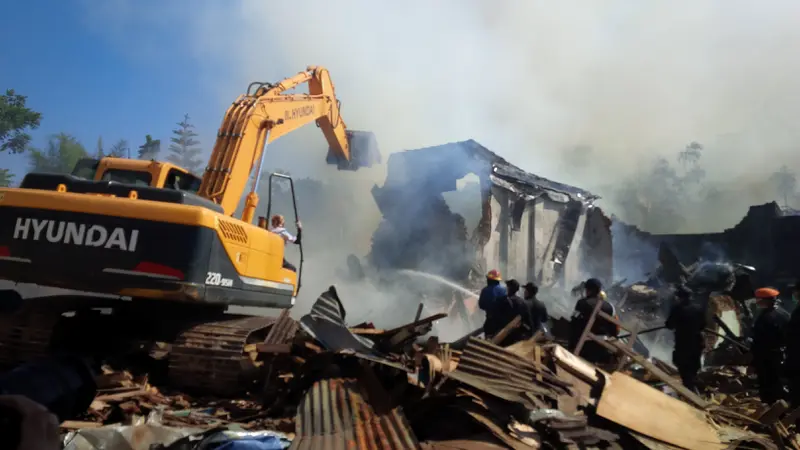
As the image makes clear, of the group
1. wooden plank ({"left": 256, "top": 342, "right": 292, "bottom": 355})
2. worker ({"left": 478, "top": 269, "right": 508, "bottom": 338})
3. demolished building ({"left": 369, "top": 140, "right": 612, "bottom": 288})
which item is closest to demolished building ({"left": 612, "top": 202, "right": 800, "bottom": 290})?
demolished building ({"left": 369, "top": 140, "right": 612, "bottom": 288})

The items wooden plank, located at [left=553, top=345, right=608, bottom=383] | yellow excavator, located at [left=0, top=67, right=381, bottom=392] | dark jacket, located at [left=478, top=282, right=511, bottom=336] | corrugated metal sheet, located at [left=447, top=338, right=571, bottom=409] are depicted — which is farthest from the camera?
dark jacket, located at [left=478, top=282, right=511, bottom=336]

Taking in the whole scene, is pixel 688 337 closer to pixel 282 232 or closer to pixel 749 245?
pixel 282 232

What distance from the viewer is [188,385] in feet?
16.5

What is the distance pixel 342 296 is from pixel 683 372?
8.29 metres

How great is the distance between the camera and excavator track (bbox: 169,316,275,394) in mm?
4965

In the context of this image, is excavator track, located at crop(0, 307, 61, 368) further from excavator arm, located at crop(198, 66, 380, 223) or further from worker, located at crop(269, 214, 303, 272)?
worker, located at crop(269, 214, 303, 272)

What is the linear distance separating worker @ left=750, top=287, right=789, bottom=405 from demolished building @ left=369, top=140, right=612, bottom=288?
7.71 meters

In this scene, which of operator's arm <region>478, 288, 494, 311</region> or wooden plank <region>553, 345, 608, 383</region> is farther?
operator's arm <region>478, 288, 494, 311</region>

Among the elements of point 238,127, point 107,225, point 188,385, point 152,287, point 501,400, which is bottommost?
point 188,385

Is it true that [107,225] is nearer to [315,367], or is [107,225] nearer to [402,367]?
[315,367]

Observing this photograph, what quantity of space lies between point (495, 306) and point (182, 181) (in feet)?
14.5

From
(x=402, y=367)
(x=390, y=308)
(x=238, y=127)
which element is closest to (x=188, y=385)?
(x=402, y=367)

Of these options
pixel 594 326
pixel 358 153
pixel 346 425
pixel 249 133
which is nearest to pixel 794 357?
pixel 594 326

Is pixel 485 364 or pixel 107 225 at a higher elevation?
pixel 107 225
